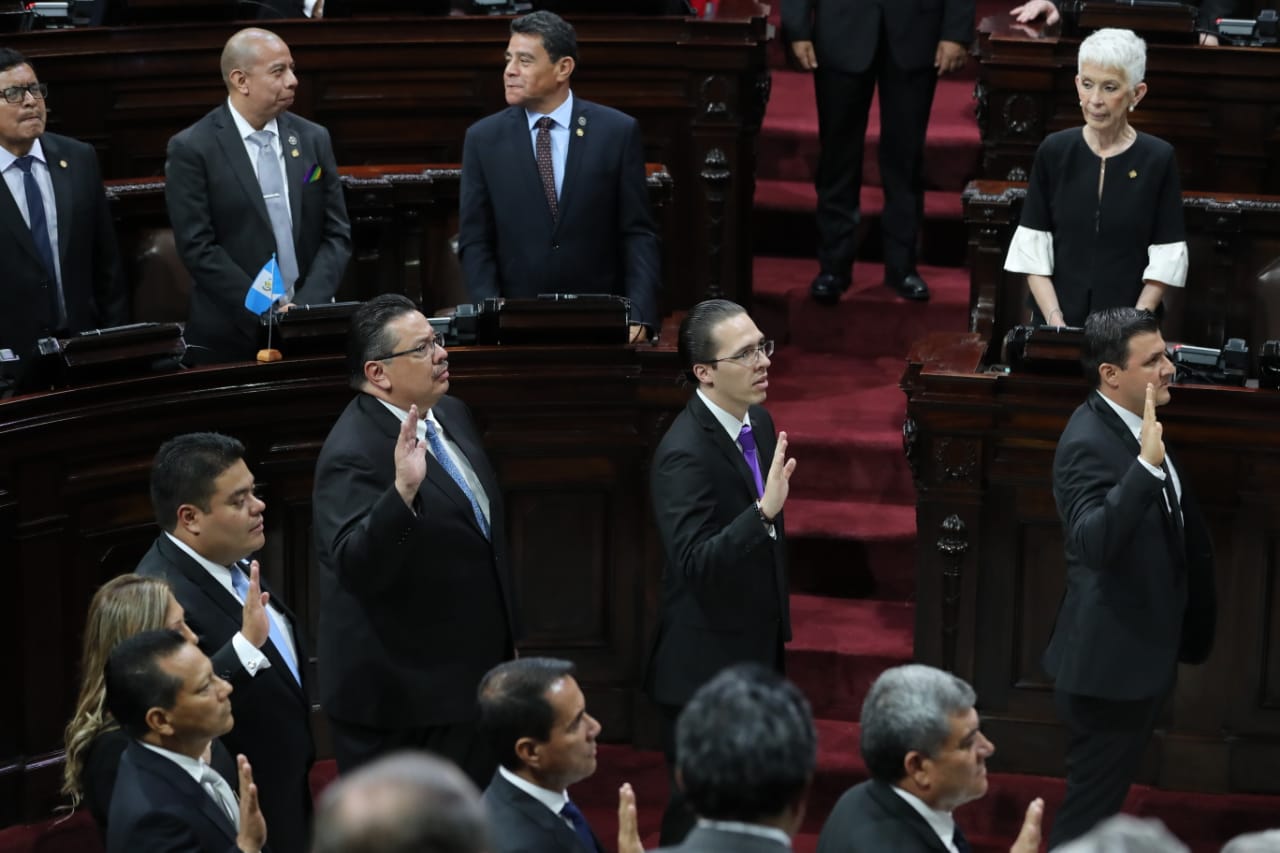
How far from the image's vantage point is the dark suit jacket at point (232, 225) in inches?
194

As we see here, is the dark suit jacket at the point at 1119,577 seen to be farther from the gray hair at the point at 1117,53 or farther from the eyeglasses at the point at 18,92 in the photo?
the eyeglasses at the point at 18,92

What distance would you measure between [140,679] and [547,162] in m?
2.37

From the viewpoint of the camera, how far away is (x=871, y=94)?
20.9ft

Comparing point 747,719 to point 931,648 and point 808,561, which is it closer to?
point 931,648

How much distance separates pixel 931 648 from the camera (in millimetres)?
4812

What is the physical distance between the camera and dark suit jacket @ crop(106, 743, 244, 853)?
2.98m

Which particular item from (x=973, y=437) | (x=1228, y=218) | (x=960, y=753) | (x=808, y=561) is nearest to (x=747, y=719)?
(x=960, y=753)

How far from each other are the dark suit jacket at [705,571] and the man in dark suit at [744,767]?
149cm

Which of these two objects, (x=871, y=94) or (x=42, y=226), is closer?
(x=42, y=226)

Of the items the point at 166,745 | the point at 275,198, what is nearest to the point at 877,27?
the point at 275,198

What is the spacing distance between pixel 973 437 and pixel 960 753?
1.82 meters

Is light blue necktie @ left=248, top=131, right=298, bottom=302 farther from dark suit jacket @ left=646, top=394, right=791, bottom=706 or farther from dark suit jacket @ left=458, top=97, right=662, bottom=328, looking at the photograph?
dark suit jacket @ left=646, top=394, right=791, bottom=706

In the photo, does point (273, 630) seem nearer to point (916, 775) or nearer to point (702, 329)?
point (702, 329)

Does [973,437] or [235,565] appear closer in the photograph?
[235,565]
